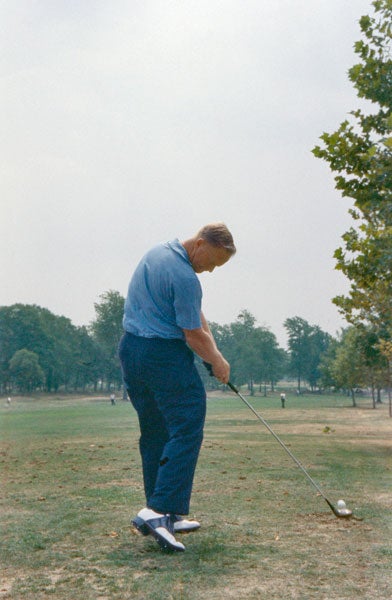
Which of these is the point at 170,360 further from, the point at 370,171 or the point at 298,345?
the point at 298,345

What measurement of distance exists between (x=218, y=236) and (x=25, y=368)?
95598 mm

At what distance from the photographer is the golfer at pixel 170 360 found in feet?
15.4

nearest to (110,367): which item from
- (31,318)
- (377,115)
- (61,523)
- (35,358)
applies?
(31,318)

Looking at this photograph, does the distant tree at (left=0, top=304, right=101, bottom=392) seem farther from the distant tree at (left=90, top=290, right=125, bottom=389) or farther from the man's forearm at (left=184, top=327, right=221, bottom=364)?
the man's forearm at (left=184, top=327, right=221, bottom=364)

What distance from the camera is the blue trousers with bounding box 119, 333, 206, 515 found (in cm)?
466

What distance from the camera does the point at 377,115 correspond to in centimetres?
1423

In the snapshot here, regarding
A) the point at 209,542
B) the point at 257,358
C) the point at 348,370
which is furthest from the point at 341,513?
the point at 257,358

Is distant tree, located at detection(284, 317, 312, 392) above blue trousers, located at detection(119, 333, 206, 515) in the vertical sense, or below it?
above

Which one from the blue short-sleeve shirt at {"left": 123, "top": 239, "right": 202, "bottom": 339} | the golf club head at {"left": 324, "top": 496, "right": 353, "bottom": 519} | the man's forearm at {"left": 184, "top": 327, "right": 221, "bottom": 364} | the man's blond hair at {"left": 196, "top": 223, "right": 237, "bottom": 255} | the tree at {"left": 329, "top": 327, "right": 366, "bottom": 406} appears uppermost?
the tree at {"left": 329, "top": 327, "right": 366, "bottom": 406}

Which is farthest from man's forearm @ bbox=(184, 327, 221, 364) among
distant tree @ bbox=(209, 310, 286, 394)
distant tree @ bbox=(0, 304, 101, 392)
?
distant tree @ bbox=(209, 310, 286, 394)

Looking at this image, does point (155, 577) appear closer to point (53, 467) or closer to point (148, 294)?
point (148, 294)

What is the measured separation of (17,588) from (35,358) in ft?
323

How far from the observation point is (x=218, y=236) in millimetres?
4969

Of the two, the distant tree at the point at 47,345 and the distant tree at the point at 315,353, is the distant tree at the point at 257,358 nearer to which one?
the distant tree at the point at 315,353
